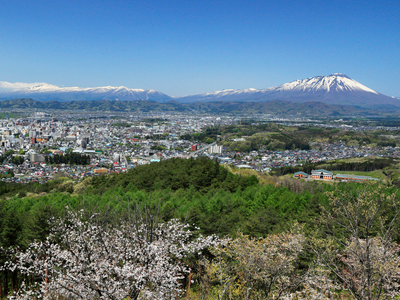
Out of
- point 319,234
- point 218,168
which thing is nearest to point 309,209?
point 319,234

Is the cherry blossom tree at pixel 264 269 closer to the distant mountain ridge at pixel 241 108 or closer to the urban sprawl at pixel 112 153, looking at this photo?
the urban sprawl at pixel 112 153

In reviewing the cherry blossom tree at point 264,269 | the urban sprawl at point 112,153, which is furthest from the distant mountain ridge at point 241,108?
the cherry blossom tree at point 264,269

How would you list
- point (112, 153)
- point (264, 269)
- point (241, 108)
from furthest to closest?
point (241, 108) < point (112, 153) < point (264, 269)

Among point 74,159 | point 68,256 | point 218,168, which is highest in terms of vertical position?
point 68,256

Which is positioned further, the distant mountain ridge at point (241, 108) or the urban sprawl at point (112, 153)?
the distant mountain ridge at point (241, 108)

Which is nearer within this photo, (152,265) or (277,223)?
(152,265)

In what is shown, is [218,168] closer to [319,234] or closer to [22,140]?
[319,234]

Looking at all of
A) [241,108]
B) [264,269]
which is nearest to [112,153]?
[264,269]

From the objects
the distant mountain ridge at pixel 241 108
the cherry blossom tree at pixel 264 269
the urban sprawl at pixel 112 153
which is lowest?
the urban sprawl at pixel 112 153

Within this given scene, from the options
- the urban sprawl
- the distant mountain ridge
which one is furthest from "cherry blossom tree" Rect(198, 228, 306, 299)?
the distant mountain ridge

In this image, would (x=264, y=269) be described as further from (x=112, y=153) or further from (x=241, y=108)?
(x=241, y=108)

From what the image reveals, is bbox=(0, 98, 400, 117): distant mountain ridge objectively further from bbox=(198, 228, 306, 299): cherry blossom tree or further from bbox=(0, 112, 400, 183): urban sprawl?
bbox=(198, 228, 306, 299): cherry blossom tree
